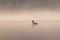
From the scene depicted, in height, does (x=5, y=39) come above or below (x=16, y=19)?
below

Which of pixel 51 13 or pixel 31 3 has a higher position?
pixel 31 3

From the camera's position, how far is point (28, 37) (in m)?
0.86

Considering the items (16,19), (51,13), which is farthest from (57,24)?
(16,19)

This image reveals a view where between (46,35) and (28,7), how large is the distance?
0.36m

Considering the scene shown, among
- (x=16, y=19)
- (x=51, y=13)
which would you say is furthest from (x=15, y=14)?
(x=51, y=13)

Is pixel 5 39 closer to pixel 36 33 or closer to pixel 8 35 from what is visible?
pixel 8 35

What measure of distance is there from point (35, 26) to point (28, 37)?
138 mm

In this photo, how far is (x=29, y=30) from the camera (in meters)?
0.88

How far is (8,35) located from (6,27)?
0.30ft

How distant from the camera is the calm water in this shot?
0.86 m

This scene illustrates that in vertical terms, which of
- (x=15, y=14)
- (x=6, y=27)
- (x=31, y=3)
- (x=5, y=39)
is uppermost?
(x=31, y=3)

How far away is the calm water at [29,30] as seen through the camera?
860 millimetres

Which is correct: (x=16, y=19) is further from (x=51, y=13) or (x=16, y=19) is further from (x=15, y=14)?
(x=51, y=13)

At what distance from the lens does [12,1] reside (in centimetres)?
93
